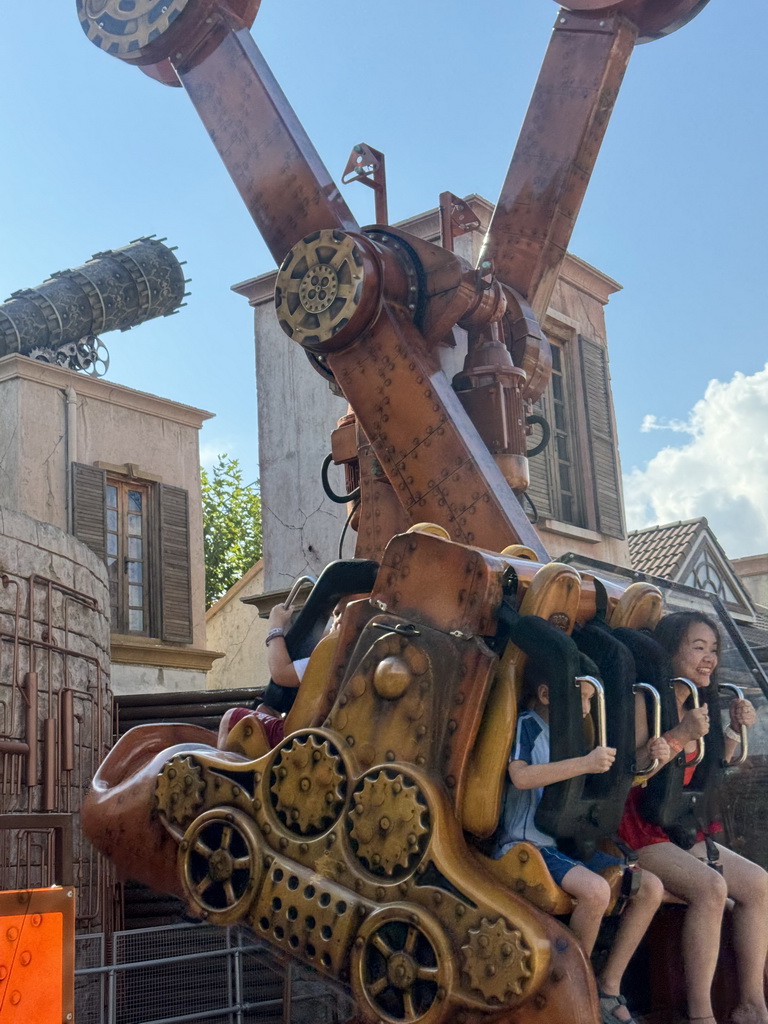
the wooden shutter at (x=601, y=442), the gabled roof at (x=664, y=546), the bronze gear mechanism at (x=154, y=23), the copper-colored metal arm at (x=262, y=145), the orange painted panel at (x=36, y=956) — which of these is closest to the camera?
the orange painted panel at (x=36, y=956)

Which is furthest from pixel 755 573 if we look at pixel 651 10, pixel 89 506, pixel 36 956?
pixel 36 956

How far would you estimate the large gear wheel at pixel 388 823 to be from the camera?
9.98 ft

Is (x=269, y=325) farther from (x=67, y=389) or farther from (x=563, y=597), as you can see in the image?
(x=563, y=597)

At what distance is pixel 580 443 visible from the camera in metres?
10.4

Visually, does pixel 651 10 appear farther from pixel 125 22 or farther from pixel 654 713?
pixel 654 713

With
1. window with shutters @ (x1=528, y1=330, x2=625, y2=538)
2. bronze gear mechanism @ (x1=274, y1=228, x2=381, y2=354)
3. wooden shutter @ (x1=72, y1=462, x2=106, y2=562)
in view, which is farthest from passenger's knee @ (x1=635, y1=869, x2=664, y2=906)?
wooden shutter @ (x1=72, y1=462, x2=106, y2=562)

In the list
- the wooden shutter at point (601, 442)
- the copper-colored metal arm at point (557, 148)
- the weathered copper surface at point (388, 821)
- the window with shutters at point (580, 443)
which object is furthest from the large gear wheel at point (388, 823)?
the wooden shutter at point (601, 442)

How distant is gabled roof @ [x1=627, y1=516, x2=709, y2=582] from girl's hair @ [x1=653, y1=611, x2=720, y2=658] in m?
7.53

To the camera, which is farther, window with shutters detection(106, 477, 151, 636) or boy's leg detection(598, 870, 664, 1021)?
window with shutters detection(106, 477, 151, 636)

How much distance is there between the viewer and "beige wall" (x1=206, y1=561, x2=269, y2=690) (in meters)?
15.0

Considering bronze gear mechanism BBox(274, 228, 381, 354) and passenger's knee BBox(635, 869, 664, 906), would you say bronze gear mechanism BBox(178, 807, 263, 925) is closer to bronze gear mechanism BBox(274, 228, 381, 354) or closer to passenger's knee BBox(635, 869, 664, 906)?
passenger's knee BBox(635, 869, 664, 906)

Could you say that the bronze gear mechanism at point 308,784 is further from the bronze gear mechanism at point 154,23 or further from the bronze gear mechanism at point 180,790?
the bronze gear mechanism at point 154,23

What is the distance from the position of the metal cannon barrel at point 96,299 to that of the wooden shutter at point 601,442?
8.10m

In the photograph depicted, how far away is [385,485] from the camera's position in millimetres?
5414
